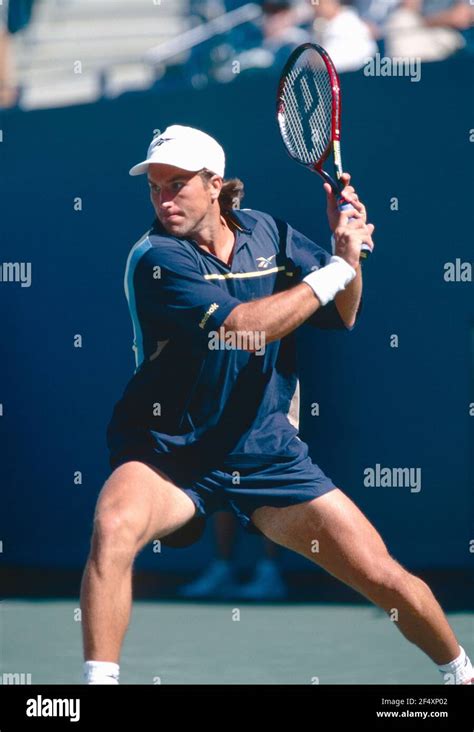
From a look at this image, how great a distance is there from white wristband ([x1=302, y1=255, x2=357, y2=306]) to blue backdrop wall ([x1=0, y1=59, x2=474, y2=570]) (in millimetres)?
2770

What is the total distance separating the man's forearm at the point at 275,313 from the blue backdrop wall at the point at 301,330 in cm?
283

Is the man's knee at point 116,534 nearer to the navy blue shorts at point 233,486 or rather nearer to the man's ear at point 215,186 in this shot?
the navy blue shorts at point 233,486

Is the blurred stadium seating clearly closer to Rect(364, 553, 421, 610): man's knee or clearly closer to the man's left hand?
the man's left hand

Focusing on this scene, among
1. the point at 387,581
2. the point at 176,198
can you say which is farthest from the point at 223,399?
the point at 387,581

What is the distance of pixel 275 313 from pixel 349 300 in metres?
0.47

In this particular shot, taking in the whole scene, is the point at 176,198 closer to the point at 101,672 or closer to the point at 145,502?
the point at 145,502

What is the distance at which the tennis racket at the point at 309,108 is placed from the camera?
14.9ft

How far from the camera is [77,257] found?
7.14 meters

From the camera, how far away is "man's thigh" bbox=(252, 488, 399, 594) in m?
3.97

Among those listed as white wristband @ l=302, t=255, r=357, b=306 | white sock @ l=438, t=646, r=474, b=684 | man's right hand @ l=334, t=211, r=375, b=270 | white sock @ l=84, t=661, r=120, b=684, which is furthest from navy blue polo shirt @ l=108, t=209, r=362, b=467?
white sock @ l=438, t=646, r=474, b=684

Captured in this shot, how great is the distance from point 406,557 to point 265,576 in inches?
28.1

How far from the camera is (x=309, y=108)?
4902 millimetres
